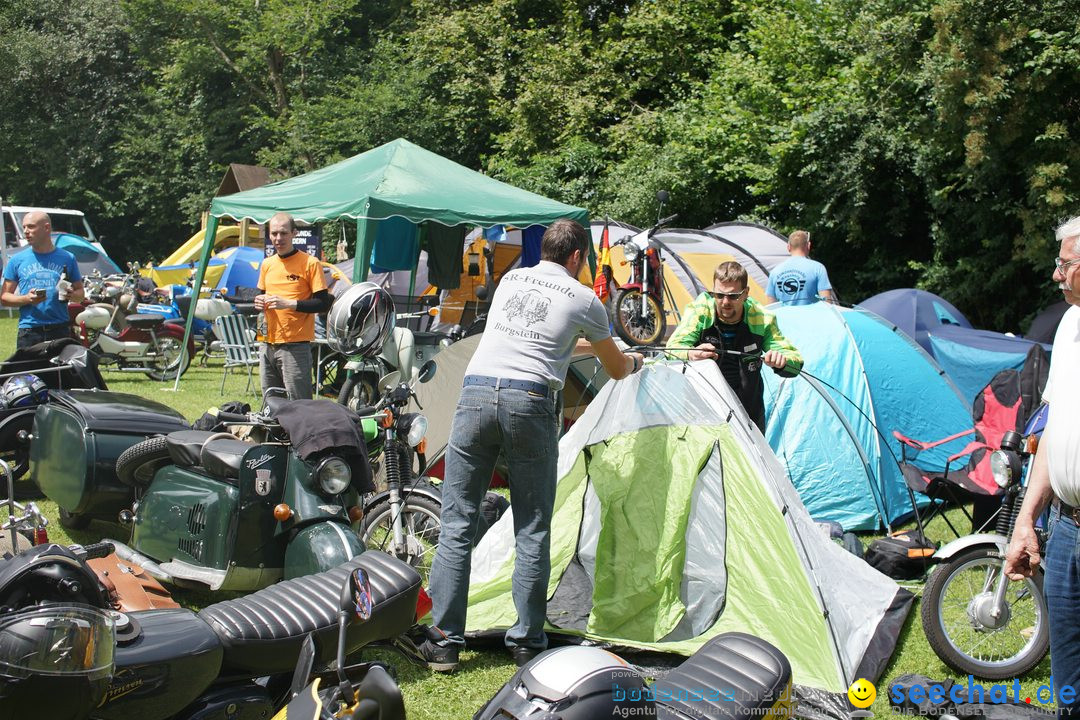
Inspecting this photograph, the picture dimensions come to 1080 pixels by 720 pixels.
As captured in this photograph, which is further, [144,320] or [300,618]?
[144,320]

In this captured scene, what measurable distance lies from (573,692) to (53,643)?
3.42ft

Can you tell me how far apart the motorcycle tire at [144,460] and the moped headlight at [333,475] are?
915 mm

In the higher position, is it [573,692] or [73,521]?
[573,692]

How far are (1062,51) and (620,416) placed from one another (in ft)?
29.0

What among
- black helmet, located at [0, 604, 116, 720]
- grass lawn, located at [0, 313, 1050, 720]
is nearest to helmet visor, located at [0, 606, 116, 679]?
black helmet, located at [0, 604, 116, 720]

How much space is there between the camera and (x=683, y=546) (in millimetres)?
4172

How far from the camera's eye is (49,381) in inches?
244

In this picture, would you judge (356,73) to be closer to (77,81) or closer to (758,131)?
(77,81)

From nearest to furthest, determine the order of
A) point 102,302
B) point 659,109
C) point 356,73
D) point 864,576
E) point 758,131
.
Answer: point 864,576
point 102,302
point 758,131
point 659,109
point 356,73

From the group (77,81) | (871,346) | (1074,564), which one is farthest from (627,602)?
(77,81)

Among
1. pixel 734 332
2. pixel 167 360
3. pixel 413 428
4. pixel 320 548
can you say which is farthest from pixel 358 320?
pixel 167 360

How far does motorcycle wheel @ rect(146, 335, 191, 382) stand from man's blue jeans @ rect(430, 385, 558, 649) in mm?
8128

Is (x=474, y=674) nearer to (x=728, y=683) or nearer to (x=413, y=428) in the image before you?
(x=413, y=428)

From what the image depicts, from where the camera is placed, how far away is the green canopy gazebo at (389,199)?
883cm
